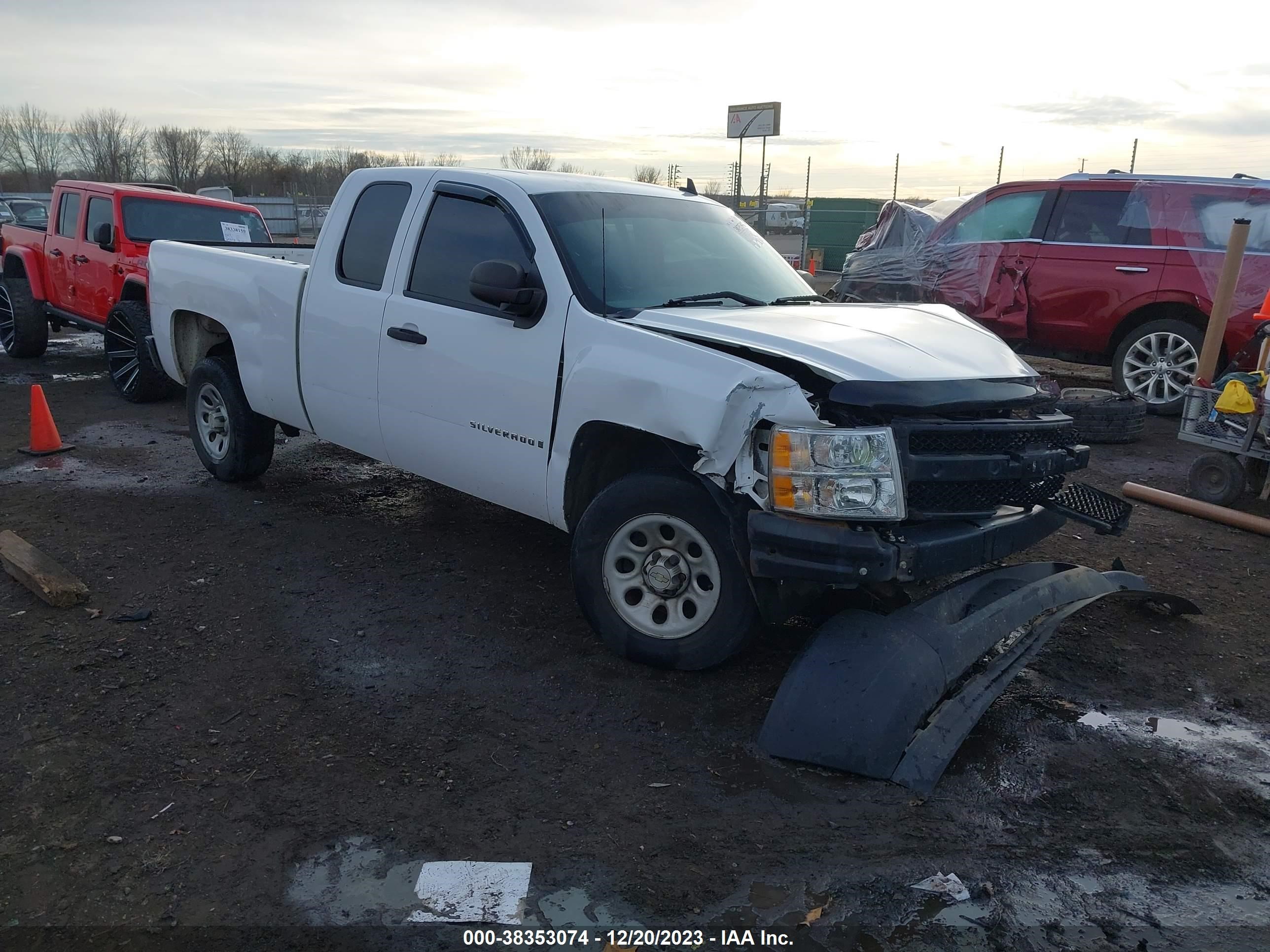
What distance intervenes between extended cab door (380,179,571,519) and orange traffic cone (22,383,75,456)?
4.04m

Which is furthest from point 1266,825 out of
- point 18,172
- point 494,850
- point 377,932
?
point 18,172

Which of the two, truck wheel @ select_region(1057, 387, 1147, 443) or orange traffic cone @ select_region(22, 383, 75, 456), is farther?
truck wheel @ select_region(1057, 387, 1147, 443)

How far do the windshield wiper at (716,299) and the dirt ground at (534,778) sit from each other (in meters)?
1.58

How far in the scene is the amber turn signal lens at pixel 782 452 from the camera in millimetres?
3488

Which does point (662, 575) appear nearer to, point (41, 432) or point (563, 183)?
point (563, 183)

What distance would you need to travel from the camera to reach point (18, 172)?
69.1 metres

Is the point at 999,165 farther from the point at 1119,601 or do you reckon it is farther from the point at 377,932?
the point at 377,932

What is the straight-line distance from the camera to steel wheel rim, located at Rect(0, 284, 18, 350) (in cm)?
1159

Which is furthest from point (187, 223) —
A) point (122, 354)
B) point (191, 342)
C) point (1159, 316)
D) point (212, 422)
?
point (1159, 316)

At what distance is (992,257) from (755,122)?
14.1 meters

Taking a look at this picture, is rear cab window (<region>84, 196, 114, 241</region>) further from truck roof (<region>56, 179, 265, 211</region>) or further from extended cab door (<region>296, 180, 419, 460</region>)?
extended cab door (<region>296, 180, 419, 460</region>)

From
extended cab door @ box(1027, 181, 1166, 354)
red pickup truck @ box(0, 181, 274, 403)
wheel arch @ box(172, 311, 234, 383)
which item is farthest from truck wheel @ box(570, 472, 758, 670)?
extended cab door @ box(1027, 181, 1166, 354)

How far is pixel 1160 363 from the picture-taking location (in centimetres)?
910

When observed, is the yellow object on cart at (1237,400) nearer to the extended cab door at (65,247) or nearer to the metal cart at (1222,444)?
the metal cart at (1222,444)
